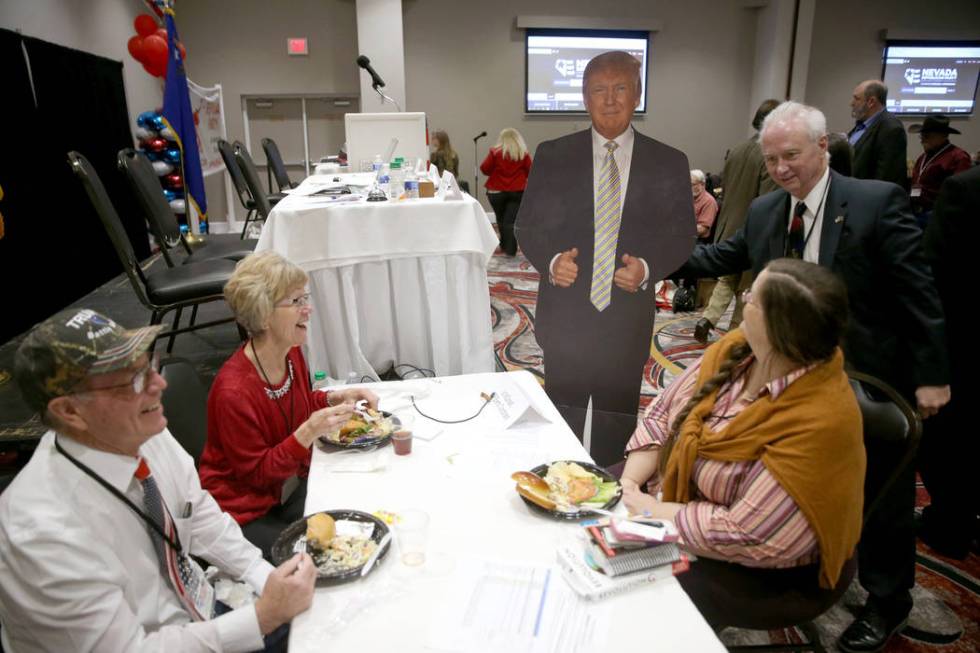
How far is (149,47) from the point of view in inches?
261

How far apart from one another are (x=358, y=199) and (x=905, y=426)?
261cm

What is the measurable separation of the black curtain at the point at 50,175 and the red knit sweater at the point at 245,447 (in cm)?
395

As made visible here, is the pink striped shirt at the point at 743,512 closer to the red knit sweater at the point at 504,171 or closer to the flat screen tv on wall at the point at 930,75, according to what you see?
the red knit sweater at the point at 504,171

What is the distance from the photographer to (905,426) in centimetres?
142

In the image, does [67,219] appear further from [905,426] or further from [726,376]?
[905,426]

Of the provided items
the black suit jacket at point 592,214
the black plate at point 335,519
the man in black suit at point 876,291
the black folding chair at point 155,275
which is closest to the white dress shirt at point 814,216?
the man in black suit at point 876,291

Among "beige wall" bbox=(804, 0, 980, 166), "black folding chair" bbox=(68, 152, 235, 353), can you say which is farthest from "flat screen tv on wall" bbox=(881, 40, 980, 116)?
"black folding chair" bbox=(68, 152, 235, 353)

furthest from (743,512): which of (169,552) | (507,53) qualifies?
(507,53)


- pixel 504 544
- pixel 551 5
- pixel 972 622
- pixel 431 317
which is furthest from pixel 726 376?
pixel 551 5

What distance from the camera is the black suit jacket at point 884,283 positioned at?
174 centimetres

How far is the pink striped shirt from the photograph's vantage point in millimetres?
1262

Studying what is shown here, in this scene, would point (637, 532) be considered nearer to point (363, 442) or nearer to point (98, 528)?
point (363, 442)

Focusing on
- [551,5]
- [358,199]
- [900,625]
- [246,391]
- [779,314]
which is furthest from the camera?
[551,5]

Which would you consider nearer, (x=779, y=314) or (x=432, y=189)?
(x=779, y=314)
